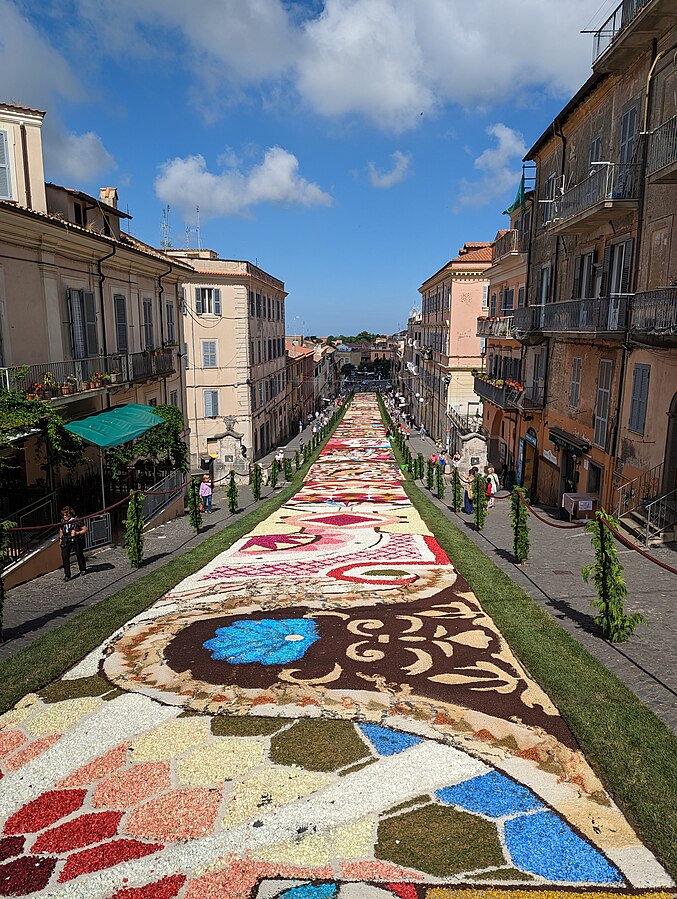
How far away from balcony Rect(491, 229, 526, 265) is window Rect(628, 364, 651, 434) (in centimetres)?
1308

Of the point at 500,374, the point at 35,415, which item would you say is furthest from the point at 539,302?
the point at 35,415

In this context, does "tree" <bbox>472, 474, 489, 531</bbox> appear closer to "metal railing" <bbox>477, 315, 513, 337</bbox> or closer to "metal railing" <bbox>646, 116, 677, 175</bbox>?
"metal railing" <bbox>646, 116, 677, 175</bbox>

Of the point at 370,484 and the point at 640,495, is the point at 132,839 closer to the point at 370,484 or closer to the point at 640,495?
the point at 640,495

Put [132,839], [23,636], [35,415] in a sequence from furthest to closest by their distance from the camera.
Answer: [35,415]
[23,636]
[132,839]

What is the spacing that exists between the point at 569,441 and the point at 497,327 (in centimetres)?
1143

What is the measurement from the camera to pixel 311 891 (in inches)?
188

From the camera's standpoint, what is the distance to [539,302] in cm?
2658

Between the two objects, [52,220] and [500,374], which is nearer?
[52,220]

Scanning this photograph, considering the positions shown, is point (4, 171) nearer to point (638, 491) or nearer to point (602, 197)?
point (602, 197)

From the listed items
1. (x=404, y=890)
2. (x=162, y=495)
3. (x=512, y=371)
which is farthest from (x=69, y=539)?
(x=512, y=371)

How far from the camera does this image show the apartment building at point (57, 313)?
15.3 meters

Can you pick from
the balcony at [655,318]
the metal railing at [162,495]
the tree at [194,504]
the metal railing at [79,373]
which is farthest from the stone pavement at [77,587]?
the balcony at [655,318]

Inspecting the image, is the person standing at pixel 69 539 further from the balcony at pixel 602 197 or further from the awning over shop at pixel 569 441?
the balcony at pixel 602 197

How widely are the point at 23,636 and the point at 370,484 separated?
22922mm
